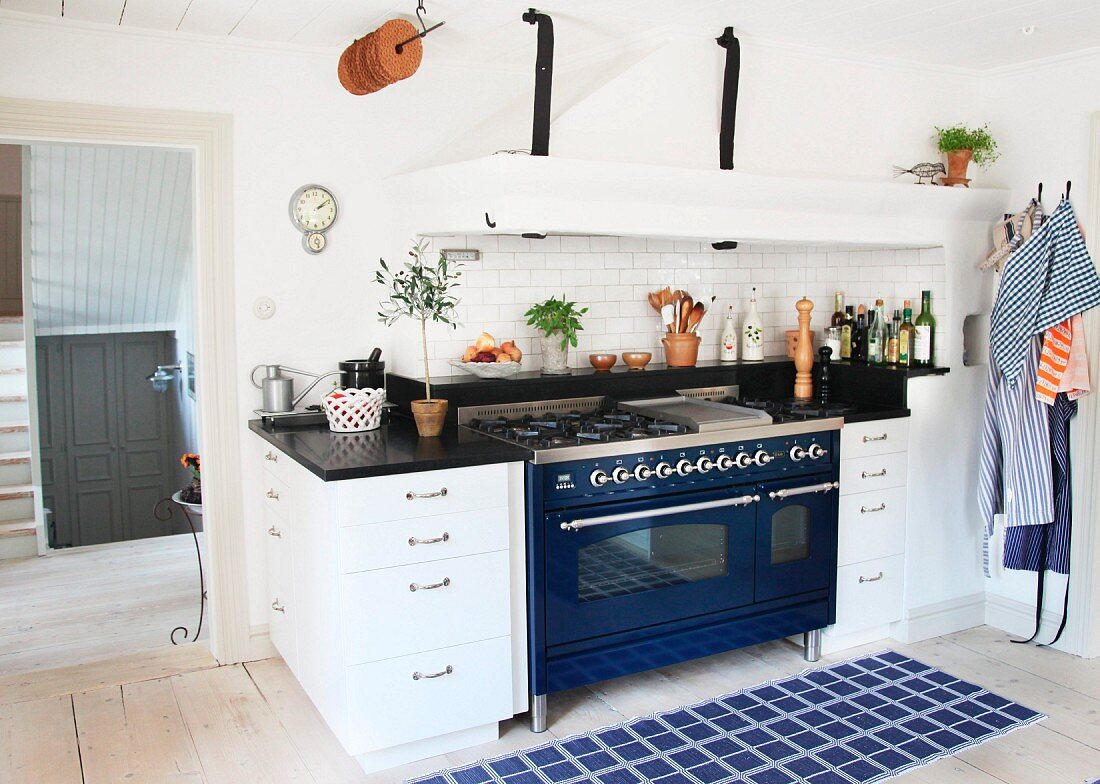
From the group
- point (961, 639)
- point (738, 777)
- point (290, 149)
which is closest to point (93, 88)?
point (290, 149)

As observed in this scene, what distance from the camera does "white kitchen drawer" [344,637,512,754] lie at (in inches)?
112

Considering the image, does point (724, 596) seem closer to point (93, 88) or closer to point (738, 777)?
point (738, 777)

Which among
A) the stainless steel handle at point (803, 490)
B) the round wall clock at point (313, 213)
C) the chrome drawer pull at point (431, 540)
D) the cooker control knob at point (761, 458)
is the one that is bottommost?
the chrome drawer pull at point (431, 540)

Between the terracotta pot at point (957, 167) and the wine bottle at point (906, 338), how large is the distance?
51 cm

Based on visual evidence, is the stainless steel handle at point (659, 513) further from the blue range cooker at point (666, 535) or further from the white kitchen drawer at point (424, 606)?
the white kitchen drawer at point (424, 606)

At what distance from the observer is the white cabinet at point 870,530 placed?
12.1 feet

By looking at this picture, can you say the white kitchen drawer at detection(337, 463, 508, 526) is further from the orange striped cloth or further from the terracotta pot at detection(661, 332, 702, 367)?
the orange striped cloth

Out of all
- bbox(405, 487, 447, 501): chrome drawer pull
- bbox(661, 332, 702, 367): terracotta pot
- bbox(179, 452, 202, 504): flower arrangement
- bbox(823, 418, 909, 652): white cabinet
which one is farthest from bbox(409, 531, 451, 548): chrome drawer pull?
bbox(179, 452, 202, 504): flower arrangement

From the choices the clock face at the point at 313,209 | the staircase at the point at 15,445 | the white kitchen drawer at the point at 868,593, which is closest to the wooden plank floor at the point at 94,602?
the staircase at the point at 15,445

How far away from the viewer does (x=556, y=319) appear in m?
3.74

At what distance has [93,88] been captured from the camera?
10.6ft

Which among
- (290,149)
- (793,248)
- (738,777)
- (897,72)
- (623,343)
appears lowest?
(738,777)

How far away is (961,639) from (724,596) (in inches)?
47.2

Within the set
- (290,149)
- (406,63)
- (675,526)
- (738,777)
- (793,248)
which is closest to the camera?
(738,777)
